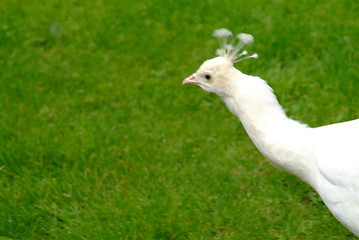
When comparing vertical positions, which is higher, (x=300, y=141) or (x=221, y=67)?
(x=221, y=67)

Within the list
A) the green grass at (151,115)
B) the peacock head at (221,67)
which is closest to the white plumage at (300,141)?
the peacock head at (221,67)

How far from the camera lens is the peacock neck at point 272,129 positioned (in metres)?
3.13

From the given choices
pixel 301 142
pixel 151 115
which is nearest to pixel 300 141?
pixel 301 142

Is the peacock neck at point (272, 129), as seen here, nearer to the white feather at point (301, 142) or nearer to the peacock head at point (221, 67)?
the white feather at point (301, 142)

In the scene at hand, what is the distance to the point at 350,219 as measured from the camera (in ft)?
9.56

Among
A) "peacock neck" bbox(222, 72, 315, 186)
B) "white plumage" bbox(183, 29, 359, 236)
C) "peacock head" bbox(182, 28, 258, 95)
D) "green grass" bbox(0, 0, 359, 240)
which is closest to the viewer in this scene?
"white plumage" bbox(183, 29, 359, 236)

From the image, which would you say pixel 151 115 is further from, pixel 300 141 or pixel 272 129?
pixel 300 141

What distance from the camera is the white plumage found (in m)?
2.92

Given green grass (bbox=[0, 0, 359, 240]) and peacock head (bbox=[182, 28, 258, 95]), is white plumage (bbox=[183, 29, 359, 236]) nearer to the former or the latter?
peacock head (bbox=[182, 28, 258, 95])

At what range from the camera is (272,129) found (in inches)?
125

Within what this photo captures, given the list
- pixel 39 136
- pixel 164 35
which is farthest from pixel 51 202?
pixel 164 35

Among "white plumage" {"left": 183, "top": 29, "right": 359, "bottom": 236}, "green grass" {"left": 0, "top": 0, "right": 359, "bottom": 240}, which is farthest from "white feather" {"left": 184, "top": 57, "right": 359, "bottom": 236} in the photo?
"green grass" {"left": 0, "top": 0, "right": 359, "bottom": 240}

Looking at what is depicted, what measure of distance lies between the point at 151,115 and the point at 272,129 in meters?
2.10

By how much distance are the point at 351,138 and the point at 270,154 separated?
468mm
